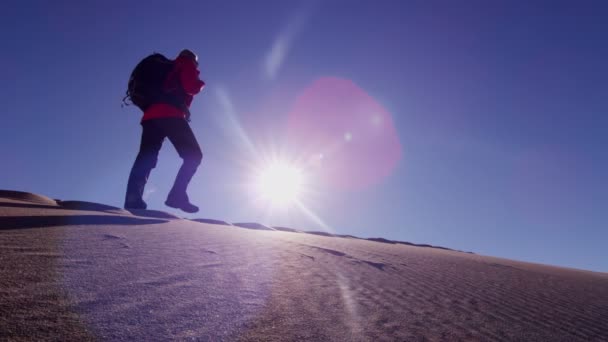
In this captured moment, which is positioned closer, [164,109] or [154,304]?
[154,304]

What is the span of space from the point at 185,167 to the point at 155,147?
44 cm

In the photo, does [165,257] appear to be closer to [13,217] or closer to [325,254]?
[13,217]

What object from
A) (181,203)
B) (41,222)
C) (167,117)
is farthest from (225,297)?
(181,203)

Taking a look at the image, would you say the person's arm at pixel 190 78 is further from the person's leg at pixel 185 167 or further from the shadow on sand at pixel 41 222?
the shadow on sand at pixel 41 222

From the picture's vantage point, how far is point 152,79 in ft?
14.0

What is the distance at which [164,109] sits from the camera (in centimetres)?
434

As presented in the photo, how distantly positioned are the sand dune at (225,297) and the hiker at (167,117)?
6.67 feet

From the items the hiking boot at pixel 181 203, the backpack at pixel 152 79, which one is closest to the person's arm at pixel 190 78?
the backpack at pixel 152 79

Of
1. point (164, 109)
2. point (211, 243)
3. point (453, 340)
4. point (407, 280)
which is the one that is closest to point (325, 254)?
point (407, 280)

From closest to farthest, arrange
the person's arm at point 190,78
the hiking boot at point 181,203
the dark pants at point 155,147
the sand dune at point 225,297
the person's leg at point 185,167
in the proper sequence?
the sand dune at point 225,297 → the person's arm at point 190,78 → the dark pants at point 155,147 → the person's leg at point 185,167 → the hiking boot at point 181,203

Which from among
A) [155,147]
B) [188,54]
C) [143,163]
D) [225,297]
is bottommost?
[225,297]

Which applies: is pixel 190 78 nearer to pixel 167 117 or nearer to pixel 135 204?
pixel 167 117

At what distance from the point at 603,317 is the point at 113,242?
294 cm

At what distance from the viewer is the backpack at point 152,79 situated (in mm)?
4273
